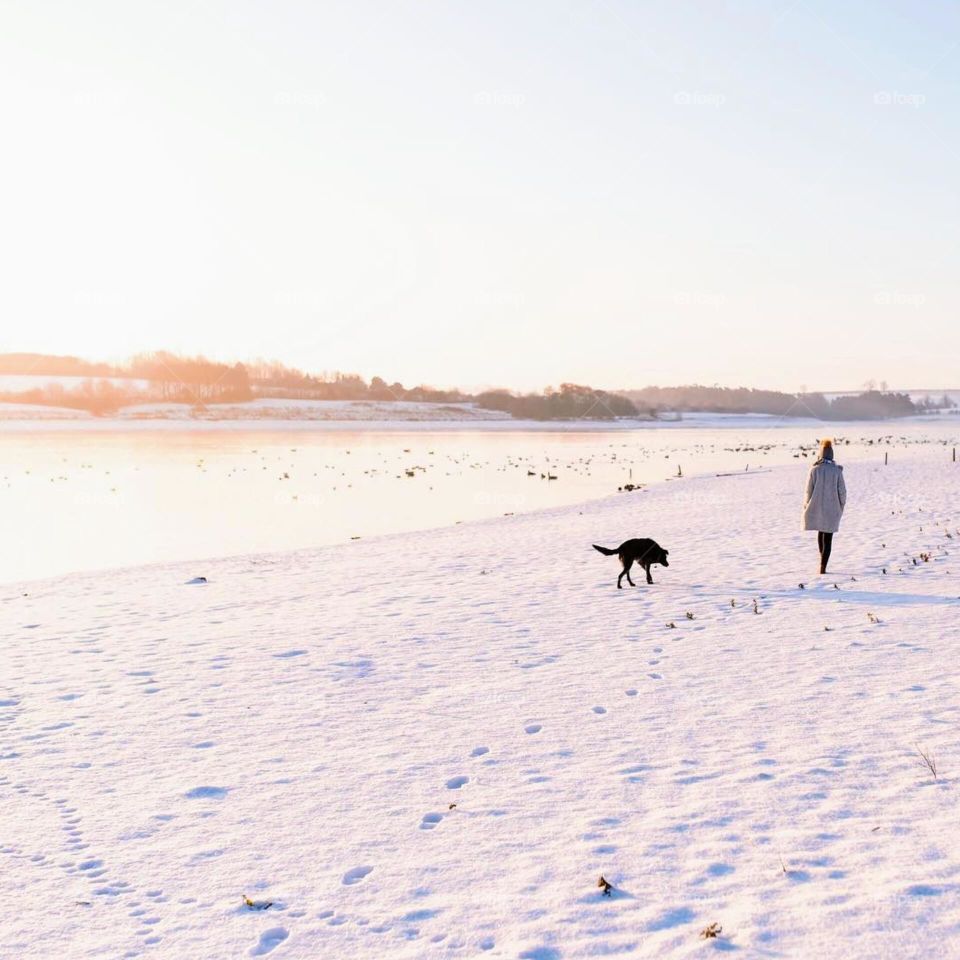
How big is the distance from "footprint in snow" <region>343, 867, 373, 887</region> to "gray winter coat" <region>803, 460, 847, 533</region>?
417 inches

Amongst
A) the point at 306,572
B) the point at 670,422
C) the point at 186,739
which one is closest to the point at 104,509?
the point at 306,572

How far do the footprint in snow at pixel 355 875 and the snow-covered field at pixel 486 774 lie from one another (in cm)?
1

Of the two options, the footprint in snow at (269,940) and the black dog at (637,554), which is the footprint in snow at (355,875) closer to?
the footprint in snow at (269,940)

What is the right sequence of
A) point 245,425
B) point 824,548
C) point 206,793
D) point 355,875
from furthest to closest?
point 245,425, point 824,548, point 206,793, point 355,875

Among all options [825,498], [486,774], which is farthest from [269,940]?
[825,498]

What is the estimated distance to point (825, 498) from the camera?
13.3m

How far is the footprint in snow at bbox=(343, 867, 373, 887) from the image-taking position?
483 centimetres

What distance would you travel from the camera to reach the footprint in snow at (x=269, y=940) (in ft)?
13.9

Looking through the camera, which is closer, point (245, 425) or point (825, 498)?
point (825, 498)

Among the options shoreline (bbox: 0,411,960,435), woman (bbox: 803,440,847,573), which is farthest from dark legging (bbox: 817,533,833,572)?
shoreline (bbox: 0,411,960,435)

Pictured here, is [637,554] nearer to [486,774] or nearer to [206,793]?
[486,774]

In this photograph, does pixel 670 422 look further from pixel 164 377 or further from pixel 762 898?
pixel 762 898

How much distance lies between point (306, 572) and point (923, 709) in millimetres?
11138

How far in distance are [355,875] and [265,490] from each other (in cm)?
2653
